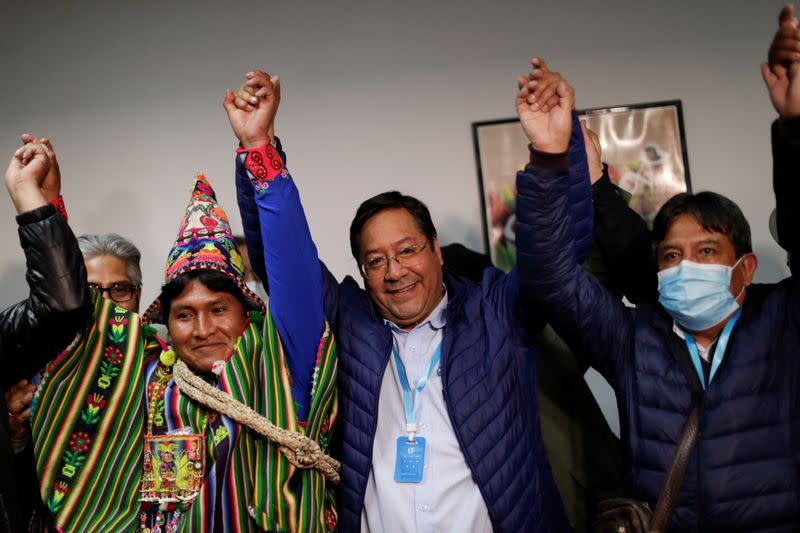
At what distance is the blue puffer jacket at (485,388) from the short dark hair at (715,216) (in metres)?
0.24

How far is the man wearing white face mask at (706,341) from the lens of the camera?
6.09 feet

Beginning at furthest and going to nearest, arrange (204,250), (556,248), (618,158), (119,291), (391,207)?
(618,158)
(119,291)
(391,207)
(204,250)
(556,248)

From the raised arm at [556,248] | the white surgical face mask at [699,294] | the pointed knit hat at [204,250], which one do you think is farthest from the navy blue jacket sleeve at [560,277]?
the pointed knit hat at [204,250]

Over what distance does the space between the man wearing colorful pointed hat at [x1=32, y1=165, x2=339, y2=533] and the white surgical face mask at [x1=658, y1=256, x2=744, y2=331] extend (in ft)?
2.95

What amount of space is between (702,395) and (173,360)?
4.56ft

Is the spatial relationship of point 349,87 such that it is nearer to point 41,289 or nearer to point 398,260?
point 398,260

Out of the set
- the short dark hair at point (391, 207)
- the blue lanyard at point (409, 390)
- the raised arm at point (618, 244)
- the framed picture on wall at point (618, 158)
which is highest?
the framed picture on wall at point (618, 158)

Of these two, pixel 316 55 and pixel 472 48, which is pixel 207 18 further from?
pixel 472 48

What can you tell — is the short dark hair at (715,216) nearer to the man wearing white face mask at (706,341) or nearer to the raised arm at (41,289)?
the man wearing white face mask at (706,341)

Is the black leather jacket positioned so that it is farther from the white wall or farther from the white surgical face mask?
the white wall

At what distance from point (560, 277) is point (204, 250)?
97 cm

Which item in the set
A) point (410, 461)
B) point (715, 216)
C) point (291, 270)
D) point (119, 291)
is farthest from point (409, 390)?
point (119, 291)

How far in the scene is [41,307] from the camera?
1.88 meters

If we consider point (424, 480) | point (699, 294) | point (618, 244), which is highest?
point (618, 244)
